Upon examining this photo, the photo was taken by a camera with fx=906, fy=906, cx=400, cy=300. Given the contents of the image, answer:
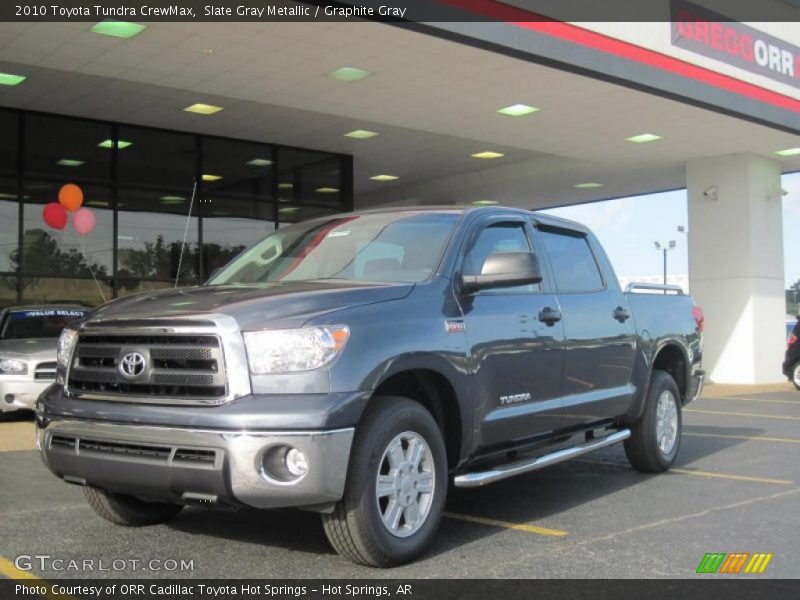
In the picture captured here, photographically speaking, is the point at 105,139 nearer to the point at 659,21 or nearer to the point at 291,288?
the point at 659,21

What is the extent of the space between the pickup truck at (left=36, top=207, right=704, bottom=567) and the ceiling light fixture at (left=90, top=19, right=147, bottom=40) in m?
5.61

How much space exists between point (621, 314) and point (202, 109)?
1122cm

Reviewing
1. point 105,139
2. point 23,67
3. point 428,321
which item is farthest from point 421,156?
point 428,321

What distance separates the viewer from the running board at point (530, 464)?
4.94 meters

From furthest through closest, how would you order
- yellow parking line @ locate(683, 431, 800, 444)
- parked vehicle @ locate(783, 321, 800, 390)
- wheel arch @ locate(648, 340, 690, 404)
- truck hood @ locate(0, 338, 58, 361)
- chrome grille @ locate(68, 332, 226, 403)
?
parked vehicle @ locate(783, 321, 800, 390)
truck hood @ locate(0, 338, 58, 361)
yellow parking line @ locate(683, 431, 800, 444)
wheel arch @ locate(648, 340, 690, 404)
chrome grille @ locate(68, 332, 226, 403)

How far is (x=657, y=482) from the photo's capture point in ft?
23.0

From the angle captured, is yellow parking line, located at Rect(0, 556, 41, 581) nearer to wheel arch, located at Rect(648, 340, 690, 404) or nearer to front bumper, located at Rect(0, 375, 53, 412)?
wheel arch, located at Rect(648, 340, 690, 404)

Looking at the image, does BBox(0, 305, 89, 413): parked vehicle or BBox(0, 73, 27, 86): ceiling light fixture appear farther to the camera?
BBox(0, 73, 27, 86): ceiling light fixture

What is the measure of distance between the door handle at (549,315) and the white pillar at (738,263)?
14235 millimetres

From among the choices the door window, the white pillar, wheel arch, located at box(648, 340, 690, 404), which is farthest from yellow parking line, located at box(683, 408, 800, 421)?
the door window

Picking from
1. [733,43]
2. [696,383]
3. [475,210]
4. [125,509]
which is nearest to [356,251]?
[475,210]

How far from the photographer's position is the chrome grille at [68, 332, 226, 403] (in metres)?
4.27

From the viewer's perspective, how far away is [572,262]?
662 cm

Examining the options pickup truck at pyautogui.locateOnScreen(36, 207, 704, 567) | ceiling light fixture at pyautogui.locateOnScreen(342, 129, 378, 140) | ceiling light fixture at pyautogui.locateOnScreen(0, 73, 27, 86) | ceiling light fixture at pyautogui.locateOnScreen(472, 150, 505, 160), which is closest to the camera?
pickup truck at pyautogui.locateOnScreen(36, 207, 704, 567)
